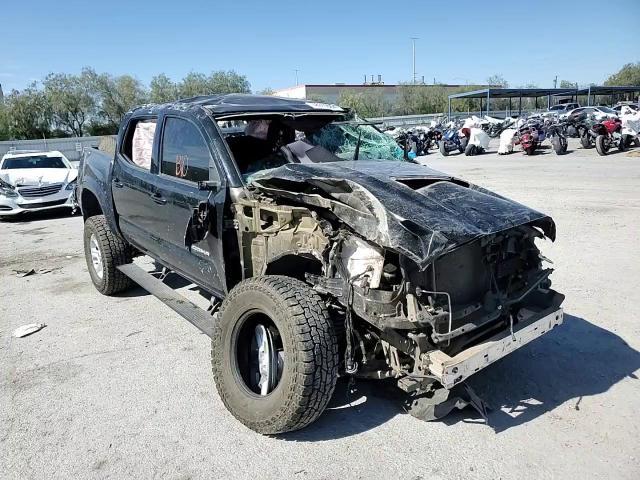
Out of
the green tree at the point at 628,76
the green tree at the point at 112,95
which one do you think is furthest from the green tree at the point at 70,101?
the green tree at the point at 628,76

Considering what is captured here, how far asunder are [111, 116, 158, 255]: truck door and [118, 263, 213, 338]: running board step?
1.00ft

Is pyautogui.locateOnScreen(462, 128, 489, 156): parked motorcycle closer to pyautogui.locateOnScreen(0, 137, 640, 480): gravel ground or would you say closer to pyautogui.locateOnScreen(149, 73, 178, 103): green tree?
pyautogui.locateOnScreen(0, 137, 640, 480): gravel ground

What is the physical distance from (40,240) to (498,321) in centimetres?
862

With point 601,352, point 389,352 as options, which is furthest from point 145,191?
point 601,352

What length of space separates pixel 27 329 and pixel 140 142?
2.04m

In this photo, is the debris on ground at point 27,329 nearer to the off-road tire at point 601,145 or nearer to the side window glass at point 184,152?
the side window glass at point 184,152

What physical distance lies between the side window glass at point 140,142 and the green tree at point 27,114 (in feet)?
153

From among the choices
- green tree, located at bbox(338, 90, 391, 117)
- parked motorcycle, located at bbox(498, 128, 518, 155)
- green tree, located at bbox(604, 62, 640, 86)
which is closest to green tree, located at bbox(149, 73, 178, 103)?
green tree, located at bbox(338, 90, 391, 117)

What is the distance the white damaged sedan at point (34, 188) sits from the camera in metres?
11.5

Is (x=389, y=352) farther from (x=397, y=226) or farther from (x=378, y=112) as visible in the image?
(x=378, y=112)

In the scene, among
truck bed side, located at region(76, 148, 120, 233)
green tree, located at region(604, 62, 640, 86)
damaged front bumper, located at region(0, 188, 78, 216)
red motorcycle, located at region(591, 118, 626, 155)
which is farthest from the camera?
green tree, located at region(604, 62, 640, 86)

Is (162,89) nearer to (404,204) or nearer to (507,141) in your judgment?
(507,141)

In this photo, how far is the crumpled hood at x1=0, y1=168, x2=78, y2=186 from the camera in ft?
38.4

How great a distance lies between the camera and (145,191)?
462 centimetres
